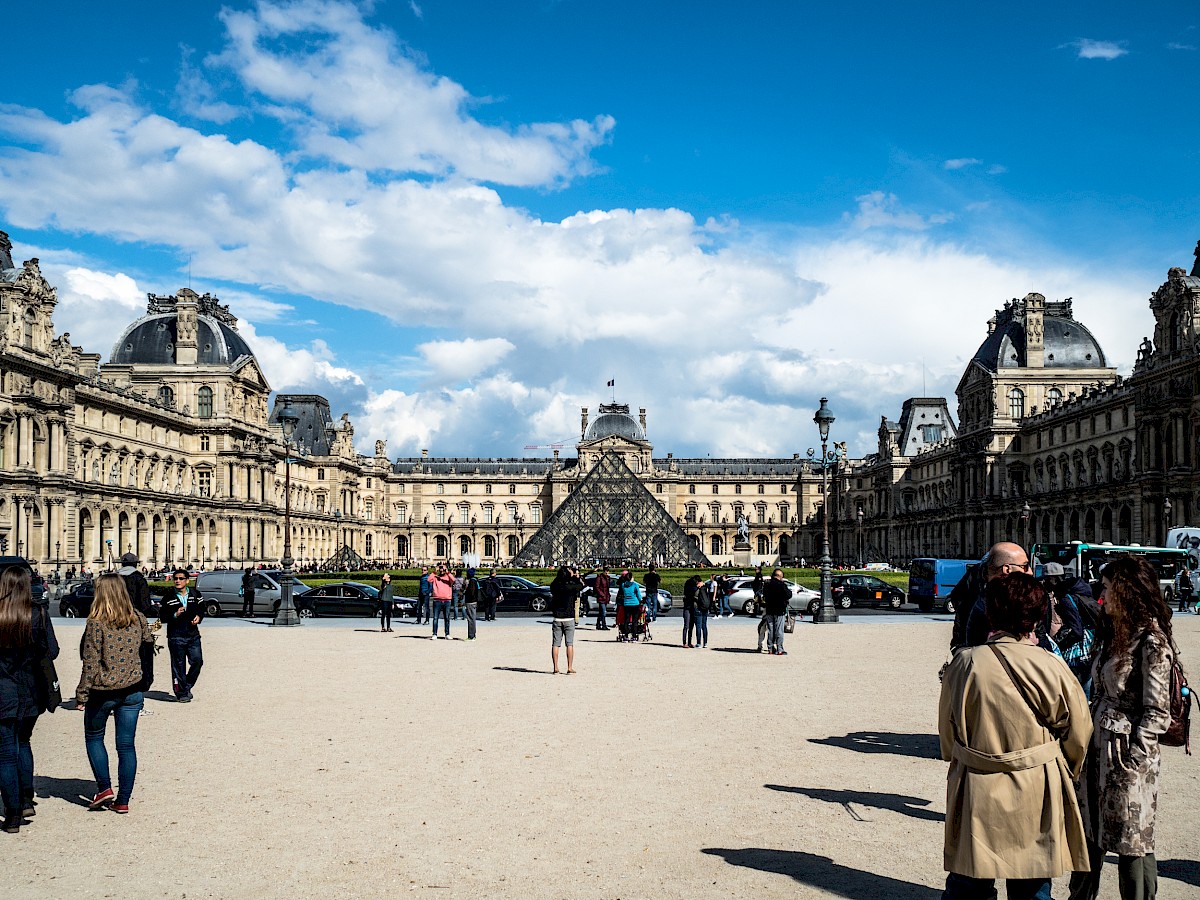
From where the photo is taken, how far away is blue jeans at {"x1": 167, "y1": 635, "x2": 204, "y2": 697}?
13.6m

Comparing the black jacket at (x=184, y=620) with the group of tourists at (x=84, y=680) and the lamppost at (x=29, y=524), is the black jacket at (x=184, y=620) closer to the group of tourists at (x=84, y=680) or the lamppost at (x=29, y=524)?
the group of tourists at (x=84, y=680)

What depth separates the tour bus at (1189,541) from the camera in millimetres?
40000

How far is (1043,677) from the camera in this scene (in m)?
4.43

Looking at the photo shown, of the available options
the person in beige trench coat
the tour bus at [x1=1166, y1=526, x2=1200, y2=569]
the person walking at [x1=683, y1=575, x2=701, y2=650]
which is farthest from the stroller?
the tour bus at [x1=1166, y1=526, x2=1200, y2=569]

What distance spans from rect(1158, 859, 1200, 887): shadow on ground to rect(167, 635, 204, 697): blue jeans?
35.6ft

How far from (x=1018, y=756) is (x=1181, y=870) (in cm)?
308

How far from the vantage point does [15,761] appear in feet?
24.3

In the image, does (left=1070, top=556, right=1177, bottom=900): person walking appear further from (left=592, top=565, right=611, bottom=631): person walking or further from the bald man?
(left=592, top=565, right=611, bottom=631): person walking

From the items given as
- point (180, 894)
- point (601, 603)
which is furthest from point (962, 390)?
point (180, 894)

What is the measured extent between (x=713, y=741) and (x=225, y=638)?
16.8 meters

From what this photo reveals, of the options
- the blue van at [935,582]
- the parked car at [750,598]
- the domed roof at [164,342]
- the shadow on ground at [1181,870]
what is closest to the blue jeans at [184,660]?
the shadow on ground at [1181,870]

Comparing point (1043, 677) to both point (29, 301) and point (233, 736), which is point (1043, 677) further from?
point (29, 301)

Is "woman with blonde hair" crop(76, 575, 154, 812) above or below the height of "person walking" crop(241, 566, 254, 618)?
above

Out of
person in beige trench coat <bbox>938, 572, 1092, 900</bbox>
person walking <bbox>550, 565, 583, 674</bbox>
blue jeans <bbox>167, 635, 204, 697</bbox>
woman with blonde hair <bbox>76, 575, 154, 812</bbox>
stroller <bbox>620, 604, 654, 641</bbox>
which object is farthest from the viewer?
stroller <bbox>620, 604, 654, 641</bbox>
